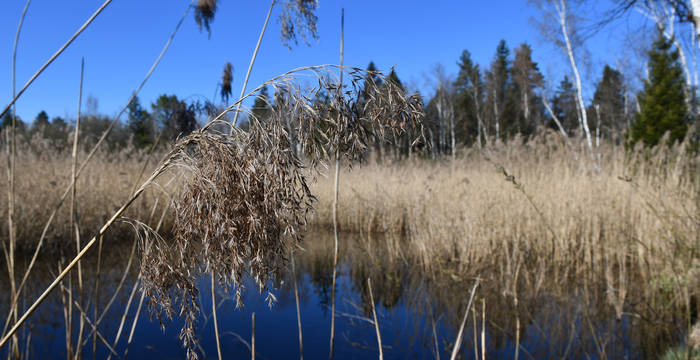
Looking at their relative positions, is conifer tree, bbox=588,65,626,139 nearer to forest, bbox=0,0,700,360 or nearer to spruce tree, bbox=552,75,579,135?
spruce tree, bbox=552,75,579,135

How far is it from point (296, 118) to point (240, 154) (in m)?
0.14

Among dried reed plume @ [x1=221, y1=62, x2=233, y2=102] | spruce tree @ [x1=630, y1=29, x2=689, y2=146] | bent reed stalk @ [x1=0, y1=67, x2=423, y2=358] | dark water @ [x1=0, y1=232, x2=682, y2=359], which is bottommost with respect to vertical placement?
dark water @ [x1=0, y1=232, x2=682, y2=359]

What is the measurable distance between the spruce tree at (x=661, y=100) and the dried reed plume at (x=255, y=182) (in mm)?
20766

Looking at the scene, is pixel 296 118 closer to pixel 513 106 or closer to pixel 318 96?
pixel 318 96

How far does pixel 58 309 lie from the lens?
3121 millimetres

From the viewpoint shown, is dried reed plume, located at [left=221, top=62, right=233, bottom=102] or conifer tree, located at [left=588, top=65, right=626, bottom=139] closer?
dried reed plume, located at [left=221, top=62, right=233, bottom=102]

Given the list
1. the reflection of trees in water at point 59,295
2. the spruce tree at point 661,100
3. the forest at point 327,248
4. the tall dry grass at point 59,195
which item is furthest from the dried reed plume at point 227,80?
the spruce tree at point 661,100

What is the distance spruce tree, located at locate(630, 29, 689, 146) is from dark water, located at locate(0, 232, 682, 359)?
18.1 m

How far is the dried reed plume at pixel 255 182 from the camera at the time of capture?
0.71 meters

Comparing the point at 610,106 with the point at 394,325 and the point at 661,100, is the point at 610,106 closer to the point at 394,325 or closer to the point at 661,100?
the point at 661,100

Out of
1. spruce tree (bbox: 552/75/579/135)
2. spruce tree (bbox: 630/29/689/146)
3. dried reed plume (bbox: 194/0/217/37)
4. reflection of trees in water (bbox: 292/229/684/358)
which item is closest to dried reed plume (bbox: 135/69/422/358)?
dried reed plume (bbox: 194/0/217/37)

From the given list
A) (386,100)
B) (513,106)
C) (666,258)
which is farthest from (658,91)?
(386,100)

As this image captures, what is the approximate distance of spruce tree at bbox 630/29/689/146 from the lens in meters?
16.5

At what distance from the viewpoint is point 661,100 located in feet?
55.1
